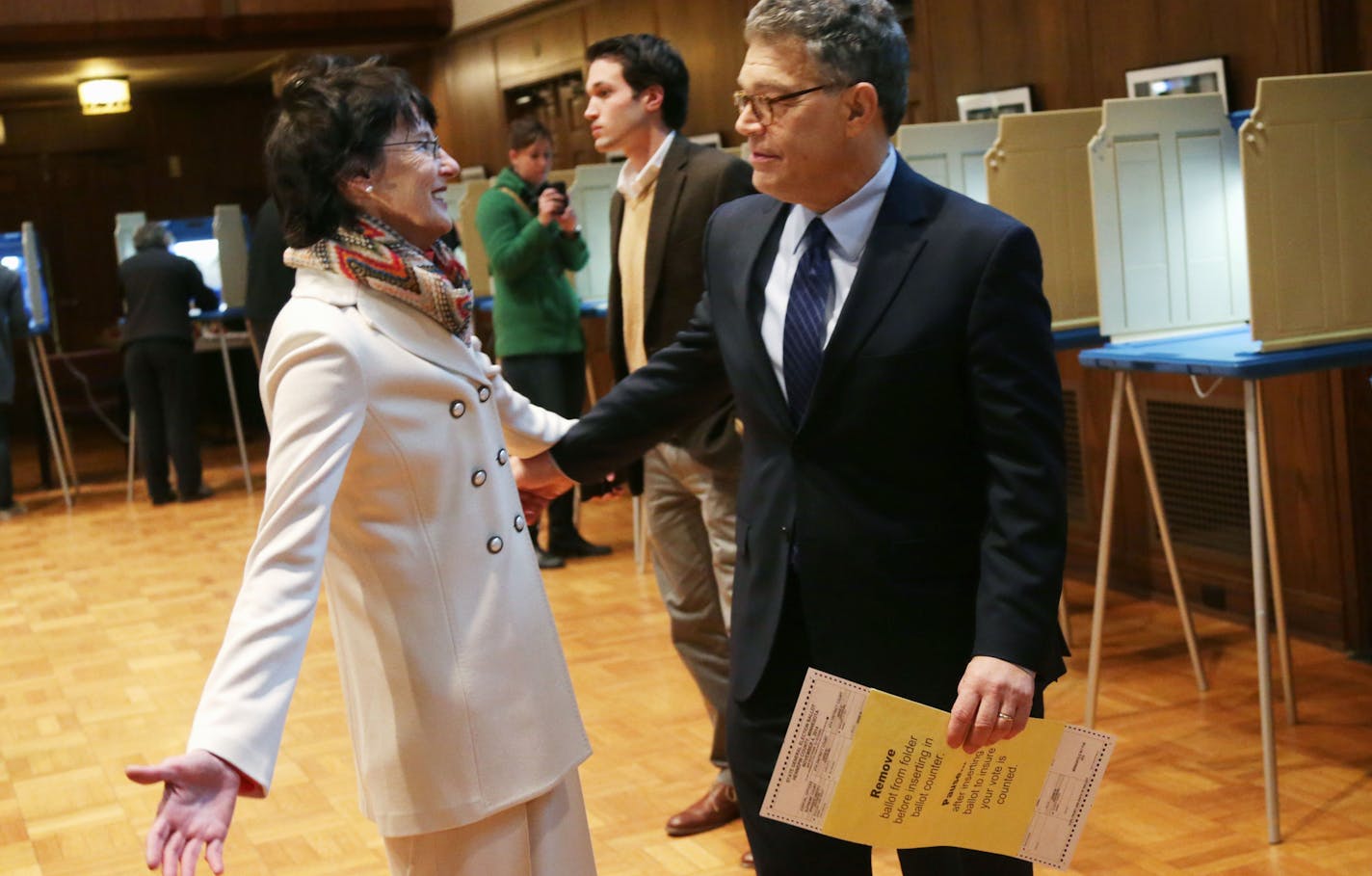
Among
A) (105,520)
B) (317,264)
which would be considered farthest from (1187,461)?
(105,520)

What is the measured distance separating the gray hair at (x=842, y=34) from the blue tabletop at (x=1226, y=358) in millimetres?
1534

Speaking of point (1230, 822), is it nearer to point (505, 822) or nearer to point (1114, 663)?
point (1114, 663)

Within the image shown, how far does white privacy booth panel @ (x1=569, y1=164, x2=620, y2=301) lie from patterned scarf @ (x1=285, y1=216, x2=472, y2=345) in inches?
191

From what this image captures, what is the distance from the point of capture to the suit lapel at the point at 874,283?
1.78 m

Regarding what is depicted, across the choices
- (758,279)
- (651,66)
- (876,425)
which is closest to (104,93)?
(651,66)

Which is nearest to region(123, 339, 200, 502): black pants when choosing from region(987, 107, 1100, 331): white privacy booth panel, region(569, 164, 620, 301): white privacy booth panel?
region(569, 164, 620, 301): white privacy booth panel

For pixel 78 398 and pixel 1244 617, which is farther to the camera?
pixel 78 398

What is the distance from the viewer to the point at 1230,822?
3.19m

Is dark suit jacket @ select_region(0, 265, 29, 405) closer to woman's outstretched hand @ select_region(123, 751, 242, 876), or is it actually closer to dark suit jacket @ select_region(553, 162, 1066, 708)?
dark suit jacket @ select_region(553, 162, 1066, 708)

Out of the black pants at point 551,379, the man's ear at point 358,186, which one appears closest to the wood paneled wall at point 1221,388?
the black pants at point 551,379

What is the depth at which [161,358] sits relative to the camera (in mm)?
8719

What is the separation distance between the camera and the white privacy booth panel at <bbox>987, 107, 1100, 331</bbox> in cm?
417

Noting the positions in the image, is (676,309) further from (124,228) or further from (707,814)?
(124,228)

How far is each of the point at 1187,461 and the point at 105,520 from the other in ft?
19.5
